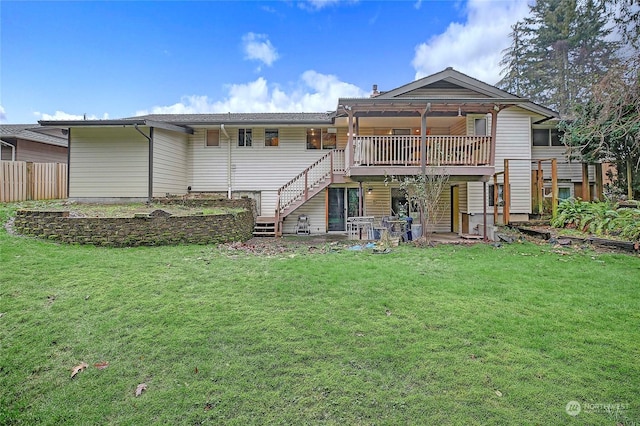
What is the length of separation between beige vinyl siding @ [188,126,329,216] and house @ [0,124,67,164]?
323 inches

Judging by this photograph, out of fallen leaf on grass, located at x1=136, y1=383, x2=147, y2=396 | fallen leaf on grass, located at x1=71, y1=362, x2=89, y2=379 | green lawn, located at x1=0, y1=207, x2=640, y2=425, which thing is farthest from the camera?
fallen leaf on grass, located at x1=71, y1=362, x2=89, y2=379

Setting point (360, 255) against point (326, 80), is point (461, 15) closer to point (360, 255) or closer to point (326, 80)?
point (326, 80)

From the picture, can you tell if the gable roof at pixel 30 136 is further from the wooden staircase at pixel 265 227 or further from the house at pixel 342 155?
the wooden staircase at pixel 265 227

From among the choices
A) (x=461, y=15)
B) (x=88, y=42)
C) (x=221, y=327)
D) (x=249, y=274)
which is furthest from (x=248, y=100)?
(x=221, y=327)

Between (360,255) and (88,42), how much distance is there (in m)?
16.2

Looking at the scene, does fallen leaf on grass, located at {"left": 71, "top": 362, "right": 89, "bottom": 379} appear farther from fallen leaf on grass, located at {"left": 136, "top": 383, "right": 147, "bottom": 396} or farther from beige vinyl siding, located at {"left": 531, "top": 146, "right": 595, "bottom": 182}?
beige vinyl siding, located at {"left": 531, "top": 146, "right": 595, "bottom": 182}

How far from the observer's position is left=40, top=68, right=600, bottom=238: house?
1085 cm

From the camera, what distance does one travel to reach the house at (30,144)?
53.3 ft

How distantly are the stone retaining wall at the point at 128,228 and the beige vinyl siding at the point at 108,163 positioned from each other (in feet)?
12.8

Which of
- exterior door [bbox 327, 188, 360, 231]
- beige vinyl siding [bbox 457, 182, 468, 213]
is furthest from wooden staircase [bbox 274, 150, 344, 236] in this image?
beige vinyl siding [bbox 457, 182, 468, 213]

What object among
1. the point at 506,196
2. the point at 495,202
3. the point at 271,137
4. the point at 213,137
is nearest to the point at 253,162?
the point at 271,137

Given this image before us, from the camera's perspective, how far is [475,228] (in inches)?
499

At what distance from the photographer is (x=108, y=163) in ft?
39.9

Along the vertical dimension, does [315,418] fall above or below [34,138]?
below
